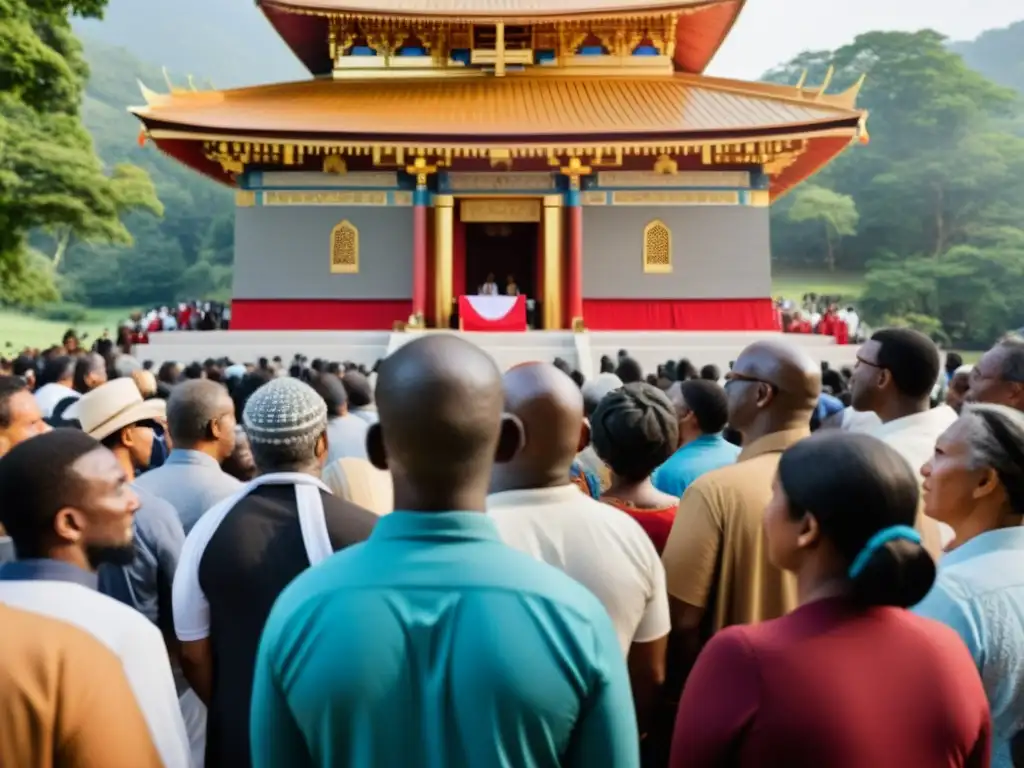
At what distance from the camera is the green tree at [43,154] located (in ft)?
49.2

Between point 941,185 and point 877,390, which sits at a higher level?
point 941,185

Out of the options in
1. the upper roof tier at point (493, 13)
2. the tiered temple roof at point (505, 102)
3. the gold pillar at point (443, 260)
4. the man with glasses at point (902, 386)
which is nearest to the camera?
the man with glasses at point (902, 386)

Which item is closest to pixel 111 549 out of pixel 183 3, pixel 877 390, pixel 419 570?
pixel 419 570

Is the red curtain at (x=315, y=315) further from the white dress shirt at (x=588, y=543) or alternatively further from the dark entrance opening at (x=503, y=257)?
the white dress shirt at (x=588, y=543)

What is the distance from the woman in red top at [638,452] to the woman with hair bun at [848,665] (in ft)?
4.10

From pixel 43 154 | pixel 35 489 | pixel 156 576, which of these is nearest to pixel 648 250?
pixel 43 154

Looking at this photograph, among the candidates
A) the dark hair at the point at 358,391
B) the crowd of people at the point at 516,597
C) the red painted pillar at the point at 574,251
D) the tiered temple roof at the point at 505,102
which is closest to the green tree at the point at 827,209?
the tiered temple roof at the point at 505,102

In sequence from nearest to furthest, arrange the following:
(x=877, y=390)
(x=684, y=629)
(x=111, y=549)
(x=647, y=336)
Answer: (x=111, y=549)
(x=684, y=629)
(x=877, y=390)
(x=647, y=336)

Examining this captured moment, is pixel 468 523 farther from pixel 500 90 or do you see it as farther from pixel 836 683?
pixel 500 90

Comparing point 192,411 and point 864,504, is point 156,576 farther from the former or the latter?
point 864,504

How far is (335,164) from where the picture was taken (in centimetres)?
1862

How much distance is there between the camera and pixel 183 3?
376ft

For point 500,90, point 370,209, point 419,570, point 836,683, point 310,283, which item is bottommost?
point 836,683

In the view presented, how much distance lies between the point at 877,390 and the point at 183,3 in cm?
12680
